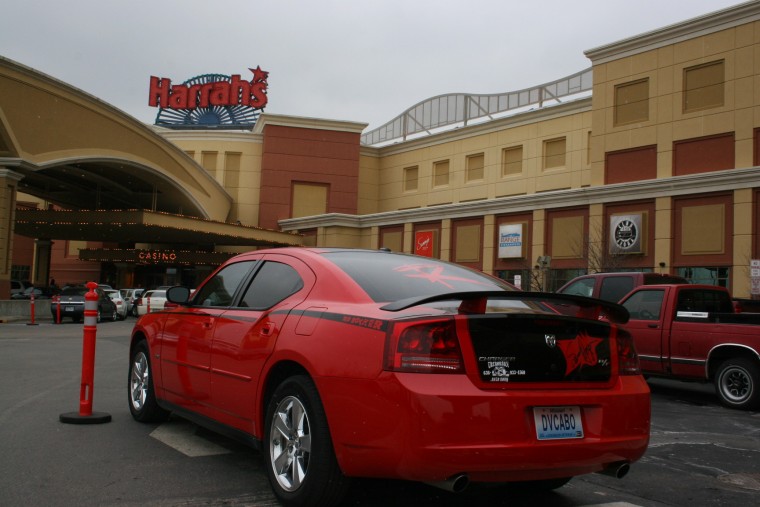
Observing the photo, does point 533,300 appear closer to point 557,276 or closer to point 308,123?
point 557,276

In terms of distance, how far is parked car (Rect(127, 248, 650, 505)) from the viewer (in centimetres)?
351

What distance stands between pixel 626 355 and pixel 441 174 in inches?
1845

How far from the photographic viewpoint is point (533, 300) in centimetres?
418

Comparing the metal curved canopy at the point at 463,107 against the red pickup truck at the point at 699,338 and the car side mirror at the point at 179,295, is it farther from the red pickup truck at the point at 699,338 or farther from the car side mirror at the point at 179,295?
the car side mirror at the point at 179,295

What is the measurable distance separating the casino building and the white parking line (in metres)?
16.0

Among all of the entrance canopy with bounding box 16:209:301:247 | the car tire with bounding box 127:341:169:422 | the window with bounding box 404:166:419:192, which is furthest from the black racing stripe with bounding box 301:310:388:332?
the window with bounding box 404:166:419:192

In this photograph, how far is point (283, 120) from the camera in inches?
2098

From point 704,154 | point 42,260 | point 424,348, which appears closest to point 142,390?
point 424,348

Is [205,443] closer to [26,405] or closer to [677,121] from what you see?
[26,405]

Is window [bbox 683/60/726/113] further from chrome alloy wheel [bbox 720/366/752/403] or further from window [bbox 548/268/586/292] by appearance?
chrome alloy wheel [bbox 720/366/752/403]

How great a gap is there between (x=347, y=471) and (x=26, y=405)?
5.35 m

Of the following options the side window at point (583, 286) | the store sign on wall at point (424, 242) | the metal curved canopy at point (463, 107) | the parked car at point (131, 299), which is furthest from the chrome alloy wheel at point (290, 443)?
the metal curved canopy at point (463, 107)

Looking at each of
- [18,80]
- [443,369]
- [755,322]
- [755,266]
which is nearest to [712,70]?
[755,266]

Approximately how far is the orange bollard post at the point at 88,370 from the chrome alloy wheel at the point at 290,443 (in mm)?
2904
